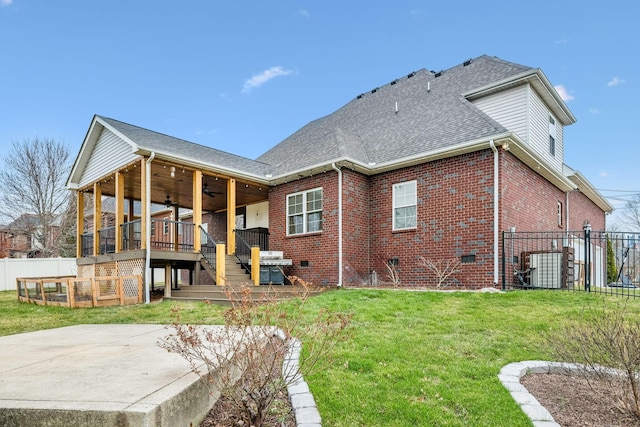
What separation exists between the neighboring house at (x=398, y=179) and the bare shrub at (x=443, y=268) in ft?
0.51

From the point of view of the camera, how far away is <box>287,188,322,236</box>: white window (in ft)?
39.6

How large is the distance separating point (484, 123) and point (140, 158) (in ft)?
30.1

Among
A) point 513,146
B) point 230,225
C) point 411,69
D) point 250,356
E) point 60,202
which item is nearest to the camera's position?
point 250,356

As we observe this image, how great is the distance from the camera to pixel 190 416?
2.76 m

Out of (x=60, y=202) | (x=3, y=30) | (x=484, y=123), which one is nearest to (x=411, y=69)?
(x=484, y=123)

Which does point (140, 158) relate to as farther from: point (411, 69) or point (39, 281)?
point (411, 69)

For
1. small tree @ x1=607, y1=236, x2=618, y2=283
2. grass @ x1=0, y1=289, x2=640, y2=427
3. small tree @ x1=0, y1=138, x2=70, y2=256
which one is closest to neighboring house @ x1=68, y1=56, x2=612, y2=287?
grass @ x1=0, y1=289, x2=640, y2=427

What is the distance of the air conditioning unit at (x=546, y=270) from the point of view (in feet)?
31.2

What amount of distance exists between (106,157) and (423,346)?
38.5 feet

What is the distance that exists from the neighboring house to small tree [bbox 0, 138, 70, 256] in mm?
11525

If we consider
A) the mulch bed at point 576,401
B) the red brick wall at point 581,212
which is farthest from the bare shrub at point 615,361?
the red brick wall at point 581,212

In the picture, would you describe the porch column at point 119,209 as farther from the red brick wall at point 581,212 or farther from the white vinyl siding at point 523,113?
the red brick wall at point 581,212

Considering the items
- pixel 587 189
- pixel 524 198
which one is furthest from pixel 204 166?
pixel 587 189

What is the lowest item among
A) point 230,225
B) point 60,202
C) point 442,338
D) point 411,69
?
point 442,338
